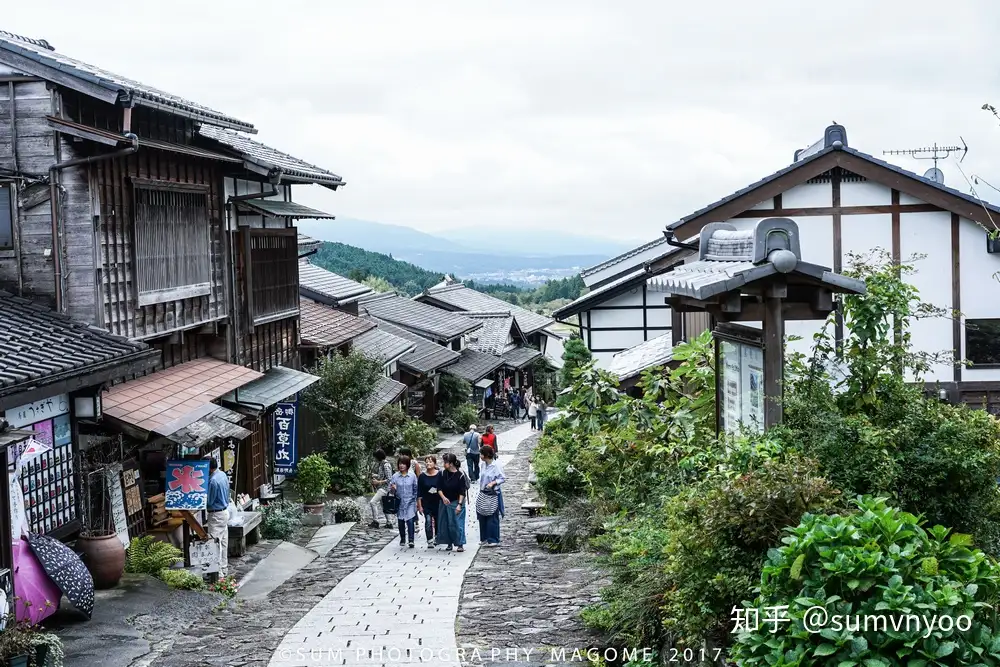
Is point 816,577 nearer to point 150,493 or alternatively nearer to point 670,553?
point 670,553

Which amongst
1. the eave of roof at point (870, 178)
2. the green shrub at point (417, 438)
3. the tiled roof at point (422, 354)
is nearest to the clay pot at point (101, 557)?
the eave of roof at point (870, 178)

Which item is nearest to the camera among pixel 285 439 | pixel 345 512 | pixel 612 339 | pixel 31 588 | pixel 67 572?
pixel 31 588

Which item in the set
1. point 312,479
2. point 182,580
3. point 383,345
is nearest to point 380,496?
point 312,479

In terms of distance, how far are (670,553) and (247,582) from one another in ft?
28.6

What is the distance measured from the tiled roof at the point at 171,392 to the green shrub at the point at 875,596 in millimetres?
9630

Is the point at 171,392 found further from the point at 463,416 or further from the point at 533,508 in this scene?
the point at 463,416

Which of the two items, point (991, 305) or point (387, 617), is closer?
point (387, 617)

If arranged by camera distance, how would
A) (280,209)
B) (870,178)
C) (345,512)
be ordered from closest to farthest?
(870,178)
(345,512)
(280,209)

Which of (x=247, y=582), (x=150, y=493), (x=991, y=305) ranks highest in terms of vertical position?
(x=991, y=305)

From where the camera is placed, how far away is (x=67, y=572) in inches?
452

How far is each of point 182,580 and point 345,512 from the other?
8092 mm

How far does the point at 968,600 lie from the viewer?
6035 millimetres

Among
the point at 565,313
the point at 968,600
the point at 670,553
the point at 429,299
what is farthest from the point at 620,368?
the point at 429,299

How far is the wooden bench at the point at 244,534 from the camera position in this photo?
1661cm
